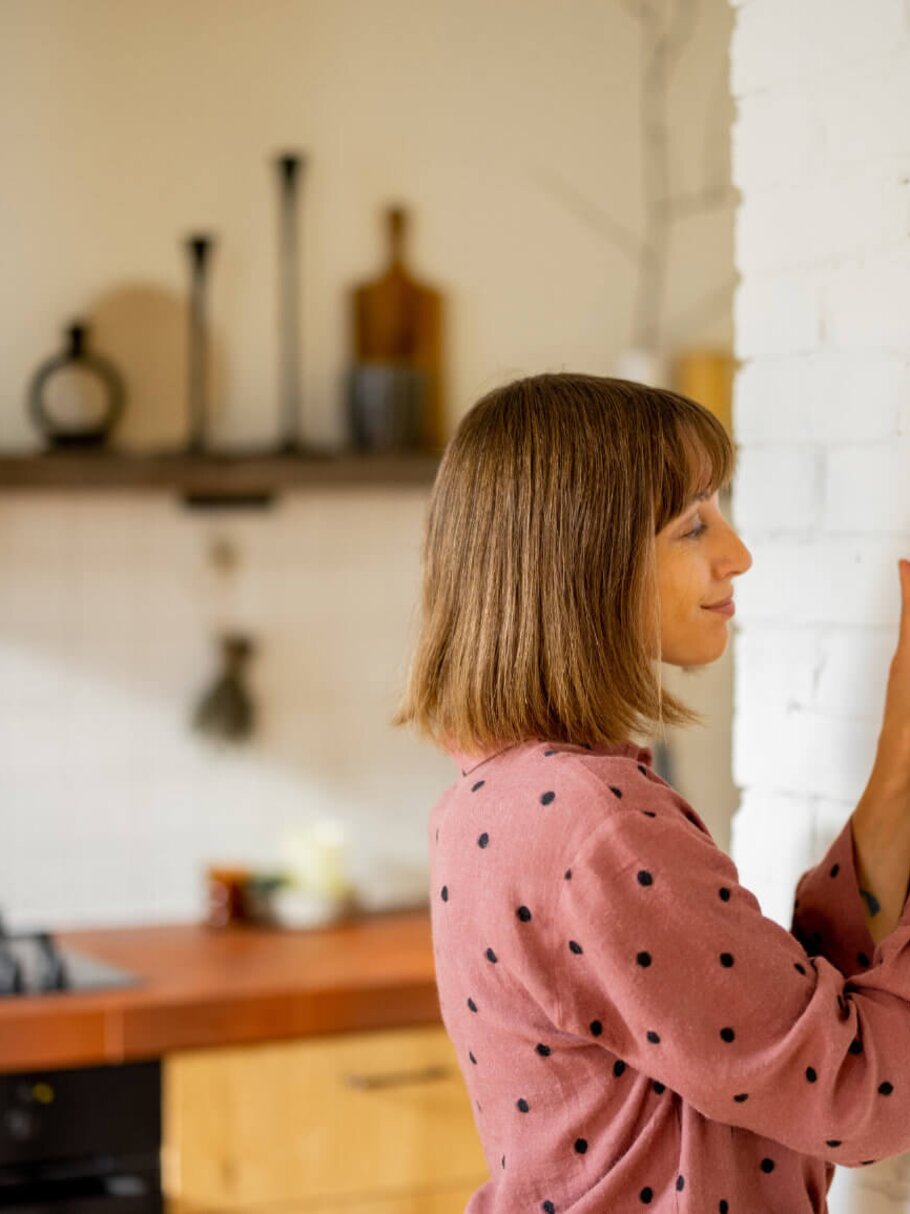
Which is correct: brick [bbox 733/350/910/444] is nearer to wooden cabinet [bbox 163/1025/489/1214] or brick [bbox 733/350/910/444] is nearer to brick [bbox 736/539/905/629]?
brick [bbox 736/539/905/629]

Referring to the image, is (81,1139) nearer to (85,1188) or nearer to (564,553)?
(85,1188)

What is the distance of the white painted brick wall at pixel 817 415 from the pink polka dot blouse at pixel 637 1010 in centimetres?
28

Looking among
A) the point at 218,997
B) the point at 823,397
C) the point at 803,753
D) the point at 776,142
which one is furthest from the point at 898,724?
the point at 218,997

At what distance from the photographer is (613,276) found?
329 centimetres

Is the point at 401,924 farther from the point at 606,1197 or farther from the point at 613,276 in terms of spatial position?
the point at 606,1197

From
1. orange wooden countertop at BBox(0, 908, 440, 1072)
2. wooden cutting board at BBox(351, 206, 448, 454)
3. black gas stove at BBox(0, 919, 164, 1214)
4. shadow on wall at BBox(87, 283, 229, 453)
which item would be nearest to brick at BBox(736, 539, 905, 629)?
orange wooden countertop at BBox(0, 908, 440, 1072)

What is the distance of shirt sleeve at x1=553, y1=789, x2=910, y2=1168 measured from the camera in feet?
3.50

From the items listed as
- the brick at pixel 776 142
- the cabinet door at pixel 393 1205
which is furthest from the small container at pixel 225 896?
the brick at pixel 776 142

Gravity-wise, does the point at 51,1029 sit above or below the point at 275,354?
below

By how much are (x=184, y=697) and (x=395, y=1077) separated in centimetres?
85

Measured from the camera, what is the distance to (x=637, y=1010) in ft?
3.52

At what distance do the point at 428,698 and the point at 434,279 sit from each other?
80.7 inches

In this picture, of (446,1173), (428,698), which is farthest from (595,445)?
→ (446,1173)

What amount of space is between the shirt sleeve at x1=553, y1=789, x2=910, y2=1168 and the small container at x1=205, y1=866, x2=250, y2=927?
199cm
